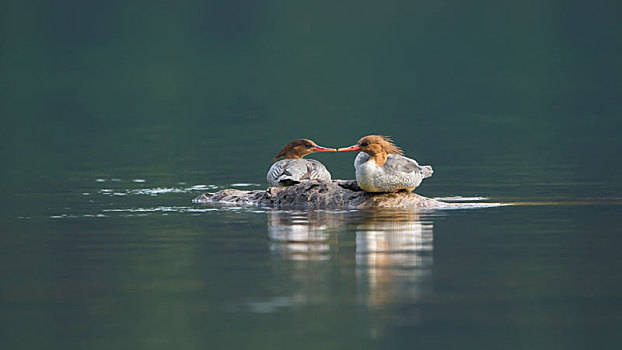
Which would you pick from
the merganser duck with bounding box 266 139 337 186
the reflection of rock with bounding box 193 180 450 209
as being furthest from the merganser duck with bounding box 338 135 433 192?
the merganser duck with bounding box 266 139 337 186

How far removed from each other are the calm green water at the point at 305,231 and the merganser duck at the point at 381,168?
62 cm

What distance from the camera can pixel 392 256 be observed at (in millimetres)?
14406

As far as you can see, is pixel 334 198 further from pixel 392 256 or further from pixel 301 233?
pixel 392 256

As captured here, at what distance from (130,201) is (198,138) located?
58.8 feet

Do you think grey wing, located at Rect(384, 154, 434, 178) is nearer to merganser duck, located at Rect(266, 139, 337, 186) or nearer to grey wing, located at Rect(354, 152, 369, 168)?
grey wing, located at Rect(354, 152, 369, 168)

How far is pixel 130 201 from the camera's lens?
2067cm

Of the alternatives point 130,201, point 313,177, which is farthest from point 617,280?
point 130,201

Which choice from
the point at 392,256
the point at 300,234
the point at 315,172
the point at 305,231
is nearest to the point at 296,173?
the point at 315,172

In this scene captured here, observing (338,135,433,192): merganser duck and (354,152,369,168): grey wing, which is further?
(354,152,369,168): grey wing

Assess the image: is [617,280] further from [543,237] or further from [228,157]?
[228,157]

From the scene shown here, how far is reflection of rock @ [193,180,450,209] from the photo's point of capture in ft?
61.9

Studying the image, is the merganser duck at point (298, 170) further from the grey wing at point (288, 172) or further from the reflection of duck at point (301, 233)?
the reflection of duck at point (301, 233)

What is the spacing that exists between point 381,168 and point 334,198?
920 mm

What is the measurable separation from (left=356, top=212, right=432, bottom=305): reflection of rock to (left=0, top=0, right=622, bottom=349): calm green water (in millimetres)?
41
